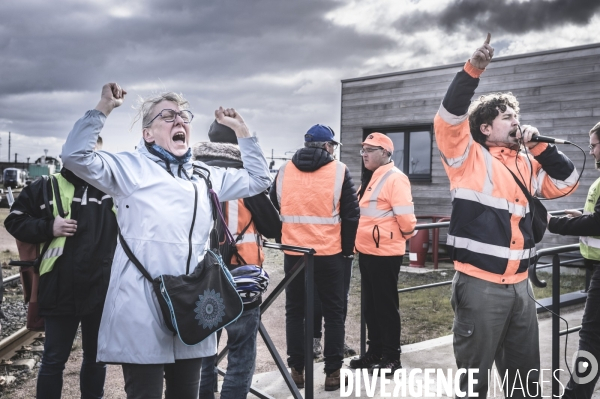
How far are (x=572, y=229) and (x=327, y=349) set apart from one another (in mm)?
1941

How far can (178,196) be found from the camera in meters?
2.26

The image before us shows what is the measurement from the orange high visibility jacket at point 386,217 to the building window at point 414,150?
844cm

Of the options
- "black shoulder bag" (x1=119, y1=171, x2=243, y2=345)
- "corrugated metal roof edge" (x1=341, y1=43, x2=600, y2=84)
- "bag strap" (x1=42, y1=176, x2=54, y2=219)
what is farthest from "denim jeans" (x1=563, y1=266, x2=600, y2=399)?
"corrugated metal roof edge" (x1=341, y1=43, x2=600, y2=84)

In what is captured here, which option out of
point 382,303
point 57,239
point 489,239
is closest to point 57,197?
point 57,239

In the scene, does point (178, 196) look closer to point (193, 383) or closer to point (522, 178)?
point (193, 383)

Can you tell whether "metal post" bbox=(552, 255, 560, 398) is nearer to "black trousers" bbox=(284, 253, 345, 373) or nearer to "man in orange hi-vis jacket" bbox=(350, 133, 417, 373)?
"man in orange hi-vis jacket" bbox=(350, 133, 417, 373)

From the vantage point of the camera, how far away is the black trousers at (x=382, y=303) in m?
4.38

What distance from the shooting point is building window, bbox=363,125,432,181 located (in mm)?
12844

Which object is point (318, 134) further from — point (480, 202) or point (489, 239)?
point (489, 239)

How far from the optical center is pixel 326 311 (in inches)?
164

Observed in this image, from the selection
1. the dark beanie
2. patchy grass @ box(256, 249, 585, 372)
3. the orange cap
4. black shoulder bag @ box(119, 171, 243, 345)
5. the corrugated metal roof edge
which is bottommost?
patchy grass @ box(256, 249, 585, 372)

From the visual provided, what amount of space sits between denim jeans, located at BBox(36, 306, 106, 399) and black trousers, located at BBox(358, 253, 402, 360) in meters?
2.21

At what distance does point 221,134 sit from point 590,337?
2677mm

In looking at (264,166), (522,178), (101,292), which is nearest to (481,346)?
(522,178)
